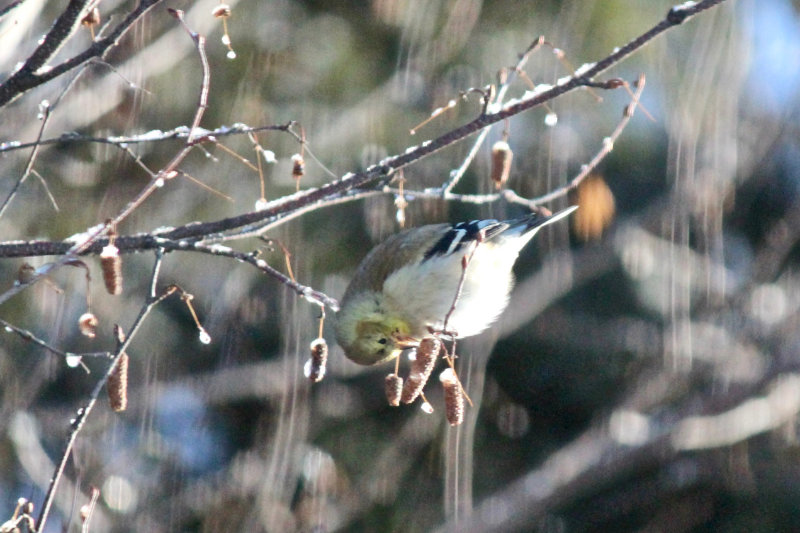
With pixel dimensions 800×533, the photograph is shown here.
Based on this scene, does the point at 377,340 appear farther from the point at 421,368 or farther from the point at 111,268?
the point at 111,268

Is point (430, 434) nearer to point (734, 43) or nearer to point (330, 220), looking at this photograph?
point (330, 220)

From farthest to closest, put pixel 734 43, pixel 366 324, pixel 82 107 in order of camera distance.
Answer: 1. pixel 734 43
2. pixel 82 107
3. pixel 366 324

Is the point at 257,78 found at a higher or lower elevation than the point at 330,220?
higher

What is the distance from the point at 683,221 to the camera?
23.1 feet

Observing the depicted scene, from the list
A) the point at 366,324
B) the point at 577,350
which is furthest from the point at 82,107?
the point at 577,350

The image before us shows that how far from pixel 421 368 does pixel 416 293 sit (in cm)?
109

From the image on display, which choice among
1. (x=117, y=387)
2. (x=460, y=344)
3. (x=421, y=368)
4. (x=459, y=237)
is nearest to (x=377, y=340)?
(x=459, y=237)

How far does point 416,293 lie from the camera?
3309mm

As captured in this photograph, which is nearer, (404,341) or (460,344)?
(404,341)

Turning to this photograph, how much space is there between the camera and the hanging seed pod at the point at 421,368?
218 centimetres

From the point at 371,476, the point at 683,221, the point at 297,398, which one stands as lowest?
the point at 371,476

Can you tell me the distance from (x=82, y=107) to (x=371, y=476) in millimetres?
3471

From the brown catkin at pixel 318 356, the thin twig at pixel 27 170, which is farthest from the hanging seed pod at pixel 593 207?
the thin twig at pixel 27 170

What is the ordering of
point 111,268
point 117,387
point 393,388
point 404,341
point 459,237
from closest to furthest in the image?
point 111,268
point 117,387
point 393,388
point 404,341
point 459,237
